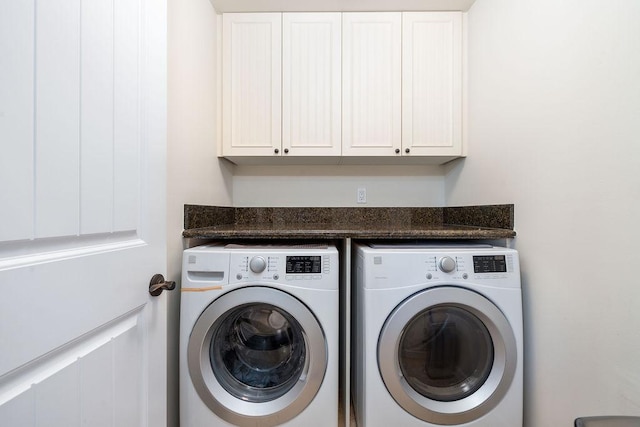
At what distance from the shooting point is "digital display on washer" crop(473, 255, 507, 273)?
1.08 m

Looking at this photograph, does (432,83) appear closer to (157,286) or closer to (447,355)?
(447,355)

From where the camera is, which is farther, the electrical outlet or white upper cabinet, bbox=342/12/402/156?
the electrical outlet

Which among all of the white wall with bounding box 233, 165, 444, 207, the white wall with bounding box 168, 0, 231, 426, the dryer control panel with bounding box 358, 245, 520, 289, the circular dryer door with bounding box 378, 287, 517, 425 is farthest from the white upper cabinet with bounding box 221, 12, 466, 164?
the circular dryer door with bounding box 378, 287, 517, 425

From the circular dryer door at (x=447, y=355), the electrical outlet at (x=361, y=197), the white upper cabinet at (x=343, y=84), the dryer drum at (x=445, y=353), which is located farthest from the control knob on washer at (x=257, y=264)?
the electrical outlet at (x=361, y=197)

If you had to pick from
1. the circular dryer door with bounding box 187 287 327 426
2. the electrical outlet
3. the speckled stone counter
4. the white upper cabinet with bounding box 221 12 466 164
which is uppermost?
the white upper cabinet with bounding box 221 12 466 164

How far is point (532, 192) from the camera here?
111 centimetres

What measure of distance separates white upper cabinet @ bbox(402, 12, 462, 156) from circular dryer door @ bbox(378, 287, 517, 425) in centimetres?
98

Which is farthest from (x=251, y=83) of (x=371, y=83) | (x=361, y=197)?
(x=361, y=197)

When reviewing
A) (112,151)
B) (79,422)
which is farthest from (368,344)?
(112,151)

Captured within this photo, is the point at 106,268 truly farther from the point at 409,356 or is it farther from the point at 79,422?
the point at 409,356

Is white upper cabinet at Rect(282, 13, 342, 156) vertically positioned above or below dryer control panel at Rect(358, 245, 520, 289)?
above

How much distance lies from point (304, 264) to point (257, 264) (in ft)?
0.64

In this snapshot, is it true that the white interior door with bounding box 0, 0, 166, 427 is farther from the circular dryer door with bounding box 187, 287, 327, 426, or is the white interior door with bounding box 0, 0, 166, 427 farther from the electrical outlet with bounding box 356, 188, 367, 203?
the electrical outlet with bounding box 356, 188, 367, 203

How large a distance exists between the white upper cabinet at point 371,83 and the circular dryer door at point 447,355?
0.98 m
